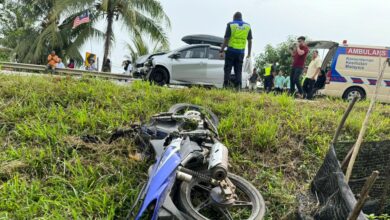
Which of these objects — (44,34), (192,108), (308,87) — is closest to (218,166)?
(192,108)

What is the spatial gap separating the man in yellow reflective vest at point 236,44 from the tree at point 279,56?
1832cm

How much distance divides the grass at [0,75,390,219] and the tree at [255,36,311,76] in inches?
791

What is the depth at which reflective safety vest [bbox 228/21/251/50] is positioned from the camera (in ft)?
20.5

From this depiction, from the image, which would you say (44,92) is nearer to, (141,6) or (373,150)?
(373,150)

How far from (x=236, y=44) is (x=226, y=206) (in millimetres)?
4452

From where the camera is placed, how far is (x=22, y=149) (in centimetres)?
306

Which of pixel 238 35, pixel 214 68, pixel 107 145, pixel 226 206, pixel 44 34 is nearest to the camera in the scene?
pixel 226 206

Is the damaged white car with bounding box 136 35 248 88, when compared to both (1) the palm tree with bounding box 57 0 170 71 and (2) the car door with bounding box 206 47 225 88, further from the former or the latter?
(1) the palm tree with bounding box 57 0 170 71

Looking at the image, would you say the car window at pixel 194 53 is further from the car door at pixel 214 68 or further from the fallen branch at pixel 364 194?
the fallen branch at pixel 364 194

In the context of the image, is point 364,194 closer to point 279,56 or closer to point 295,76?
point 295,76

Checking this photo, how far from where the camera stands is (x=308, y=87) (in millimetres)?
7883

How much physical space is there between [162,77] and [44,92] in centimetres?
533

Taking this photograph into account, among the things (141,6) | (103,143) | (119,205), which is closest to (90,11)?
(141,6)

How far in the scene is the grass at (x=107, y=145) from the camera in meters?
2.55
